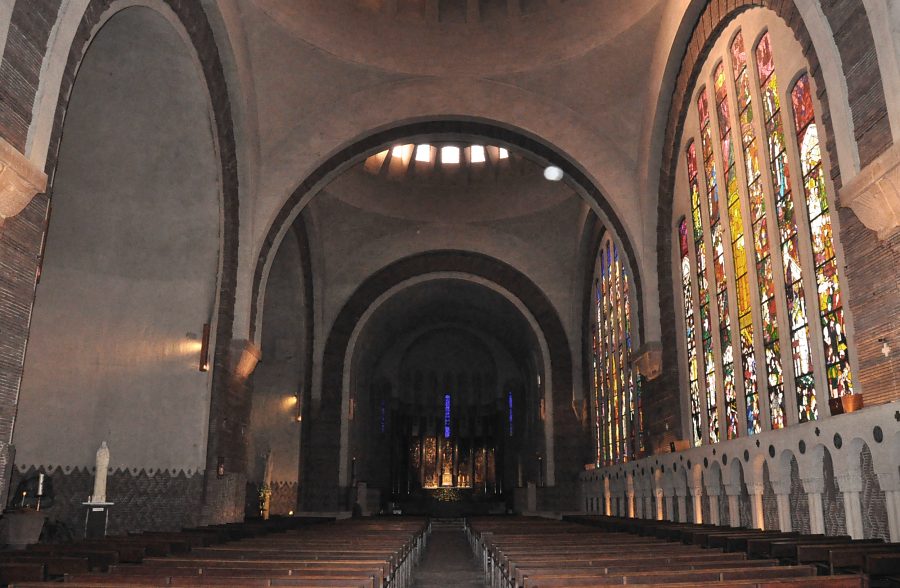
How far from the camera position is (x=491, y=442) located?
33.5 m

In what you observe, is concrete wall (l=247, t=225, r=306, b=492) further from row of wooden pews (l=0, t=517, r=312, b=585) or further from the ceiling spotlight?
row of wooden pews (l=0, t=517, r=312, b=585)

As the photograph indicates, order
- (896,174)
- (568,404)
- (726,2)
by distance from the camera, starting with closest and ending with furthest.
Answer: (896,174)
(726,2)
(568,404)

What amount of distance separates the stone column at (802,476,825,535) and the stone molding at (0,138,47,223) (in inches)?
351

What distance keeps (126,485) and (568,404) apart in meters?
15.2

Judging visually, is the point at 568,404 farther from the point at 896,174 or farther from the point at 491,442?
the point at 896,174

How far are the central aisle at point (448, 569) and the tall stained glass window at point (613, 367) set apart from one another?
550 cm

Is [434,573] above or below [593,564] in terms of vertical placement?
below

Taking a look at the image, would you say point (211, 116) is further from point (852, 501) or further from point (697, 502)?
point (852, 501)

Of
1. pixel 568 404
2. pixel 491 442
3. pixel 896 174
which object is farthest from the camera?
pixel 491 442

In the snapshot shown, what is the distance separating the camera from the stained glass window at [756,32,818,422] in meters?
9.67

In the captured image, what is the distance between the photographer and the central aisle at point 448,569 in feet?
30.8

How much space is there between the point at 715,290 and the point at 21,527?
1104cm

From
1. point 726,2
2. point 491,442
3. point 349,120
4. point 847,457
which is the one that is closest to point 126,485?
point 349,120

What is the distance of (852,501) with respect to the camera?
7887mm
